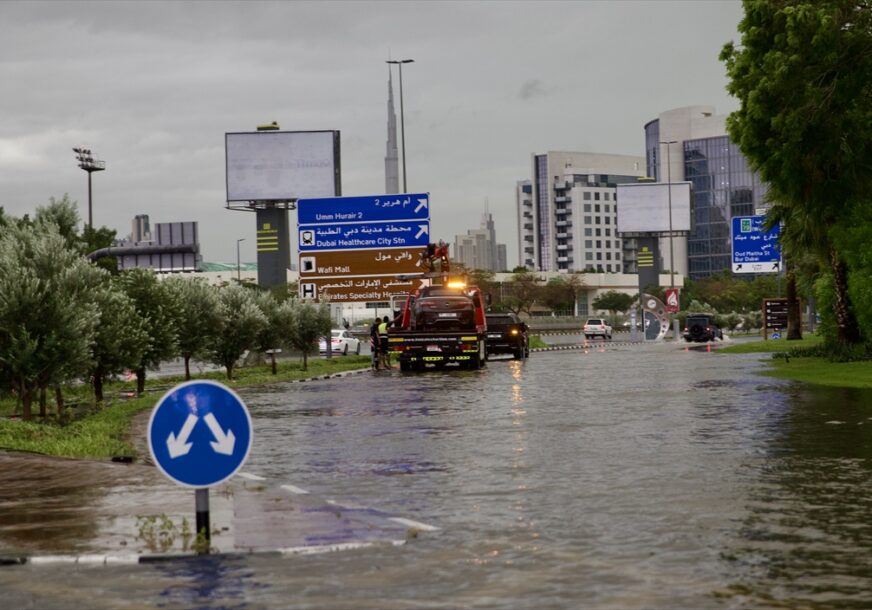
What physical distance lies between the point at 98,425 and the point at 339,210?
39219mm

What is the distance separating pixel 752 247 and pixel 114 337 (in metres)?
59.0

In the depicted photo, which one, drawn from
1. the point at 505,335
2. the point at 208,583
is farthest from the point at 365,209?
the point at 208,583

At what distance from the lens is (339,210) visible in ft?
199

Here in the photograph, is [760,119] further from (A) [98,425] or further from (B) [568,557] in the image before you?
(B) [568,557]

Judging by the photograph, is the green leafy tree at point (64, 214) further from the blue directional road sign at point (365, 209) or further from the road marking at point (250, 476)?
the road marking at point (250, 476)

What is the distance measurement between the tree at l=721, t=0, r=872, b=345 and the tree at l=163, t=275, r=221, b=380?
15.8 meters

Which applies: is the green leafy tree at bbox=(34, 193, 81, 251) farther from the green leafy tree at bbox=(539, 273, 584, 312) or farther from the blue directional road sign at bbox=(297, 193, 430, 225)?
the green leafy tree at bbox=(539, 273, 584, 312)

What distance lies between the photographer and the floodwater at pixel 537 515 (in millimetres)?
8406

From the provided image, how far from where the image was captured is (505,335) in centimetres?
5738

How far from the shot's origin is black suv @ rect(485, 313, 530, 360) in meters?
57.1

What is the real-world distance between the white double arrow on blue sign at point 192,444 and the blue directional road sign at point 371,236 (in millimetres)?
49658

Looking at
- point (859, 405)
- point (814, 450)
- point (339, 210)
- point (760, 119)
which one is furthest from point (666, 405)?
point (339, 210)

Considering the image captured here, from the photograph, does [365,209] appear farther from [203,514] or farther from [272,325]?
[203,514]

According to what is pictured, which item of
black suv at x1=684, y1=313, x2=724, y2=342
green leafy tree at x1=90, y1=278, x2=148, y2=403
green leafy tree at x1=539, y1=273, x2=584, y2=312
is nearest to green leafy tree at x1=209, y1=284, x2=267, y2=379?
green leafy tree at x1=90, y1=278, x2=148, y2=403
